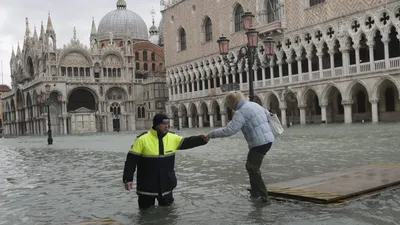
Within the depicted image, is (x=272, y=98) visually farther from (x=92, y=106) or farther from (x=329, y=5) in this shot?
(x=92, y=106)

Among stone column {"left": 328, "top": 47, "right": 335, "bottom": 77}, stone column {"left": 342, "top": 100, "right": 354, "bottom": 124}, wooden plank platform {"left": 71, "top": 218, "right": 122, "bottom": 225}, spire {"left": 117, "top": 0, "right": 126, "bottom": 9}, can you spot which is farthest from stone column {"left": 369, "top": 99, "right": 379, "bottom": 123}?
spire {"left": 117, "top": 0, "right": 126, "bottom": 9}

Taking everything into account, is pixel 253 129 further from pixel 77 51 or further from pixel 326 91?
pixel 77 51

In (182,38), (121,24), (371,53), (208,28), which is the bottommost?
(371,53)

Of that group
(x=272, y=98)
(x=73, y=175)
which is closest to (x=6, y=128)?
(x=272, y=98)

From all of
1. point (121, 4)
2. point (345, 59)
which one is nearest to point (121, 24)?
point (121, 4)

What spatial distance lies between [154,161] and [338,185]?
2.70 m

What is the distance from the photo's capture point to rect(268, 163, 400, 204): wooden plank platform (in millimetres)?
5941

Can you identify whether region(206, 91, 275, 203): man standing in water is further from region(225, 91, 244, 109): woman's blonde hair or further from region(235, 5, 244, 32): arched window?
region(235, 5, 244, 32): arched window

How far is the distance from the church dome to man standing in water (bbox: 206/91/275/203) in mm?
71284

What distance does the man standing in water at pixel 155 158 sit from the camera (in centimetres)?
552

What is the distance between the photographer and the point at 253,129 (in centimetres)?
604

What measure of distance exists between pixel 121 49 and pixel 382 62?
42802 millimetres

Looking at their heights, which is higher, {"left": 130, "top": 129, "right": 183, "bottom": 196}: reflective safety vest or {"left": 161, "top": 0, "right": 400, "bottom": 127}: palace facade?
{"left": 161, "top": 0, "right": 400, "bottom": 127}: palace facade

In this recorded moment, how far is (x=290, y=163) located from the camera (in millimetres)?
10859
